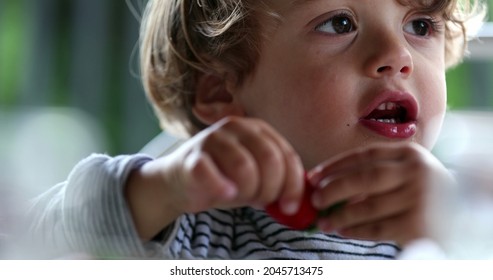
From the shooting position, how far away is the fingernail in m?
0.43

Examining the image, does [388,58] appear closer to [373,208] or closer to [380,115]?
[380,115]

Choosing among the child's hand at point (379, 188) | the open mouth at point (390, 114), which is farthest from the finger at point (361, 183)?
the open mouth at point (390, 114)

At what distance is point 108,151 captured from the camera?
0.59 m

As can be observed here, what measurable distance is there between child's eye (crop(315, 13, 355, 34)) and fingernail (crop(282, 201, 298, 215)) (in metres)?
0.20

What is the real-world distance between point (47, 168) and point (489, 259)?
0.36 meters

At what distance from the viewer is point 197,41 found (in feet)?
2.15

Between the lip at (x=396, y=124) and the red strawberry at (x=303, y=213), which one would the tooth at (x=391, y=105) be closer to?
the lip at (x=396, y=124)

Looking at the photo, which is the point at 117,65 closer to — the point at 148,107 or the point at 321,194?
the point at 148,107

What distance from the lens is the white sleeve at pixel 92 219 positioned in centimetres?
52

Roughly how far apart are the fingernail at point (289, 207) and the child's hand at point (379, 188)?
0.01 metres

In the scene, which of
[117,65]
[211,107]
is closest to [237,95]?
[211,107]

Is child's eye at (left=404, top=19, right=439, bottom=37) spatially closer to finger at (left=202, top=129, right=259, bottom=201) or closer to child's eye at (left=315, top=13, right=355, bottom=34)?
child's eye at (left=315, top=13, right=355, bottom=34)

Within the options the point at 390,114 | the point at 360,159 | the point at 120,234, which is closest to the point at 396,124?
the point at 390,114
